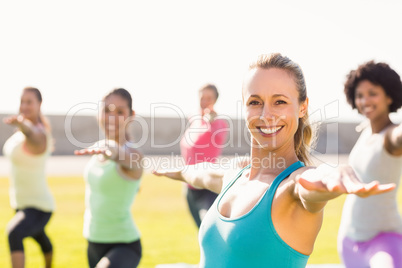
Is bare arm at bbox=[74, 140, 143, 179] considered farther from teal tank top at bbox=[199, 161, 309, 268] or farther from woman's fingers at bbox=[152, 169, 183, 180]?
teal tank top at bbox=[199, 161, 309, 268]

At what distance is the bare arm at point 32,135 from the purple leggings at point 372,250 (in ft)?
12.7

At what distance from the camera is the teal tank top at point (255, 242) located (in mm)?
1943

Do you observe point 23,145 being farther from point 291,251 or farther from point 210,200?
→ point 291,251

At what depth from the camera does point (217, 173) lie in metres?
2.76

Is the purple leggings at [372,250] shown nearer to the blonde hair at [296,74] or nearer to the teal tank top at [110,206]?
the blonde hair at [296,74]

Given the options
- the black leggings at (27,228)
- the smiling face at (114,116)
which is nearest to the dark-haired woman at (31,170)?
the black leggings at (27,228)

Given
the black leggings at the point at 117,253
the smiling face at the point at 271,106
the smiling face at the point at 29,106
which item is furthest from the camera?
the smiling face at the point at 29,106

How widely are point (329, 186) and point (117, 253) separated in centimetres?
282

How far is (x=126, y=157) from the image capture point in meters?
4.05

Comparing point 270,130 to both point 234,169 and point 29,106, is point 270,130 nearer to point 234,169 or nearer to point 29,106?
point 234,169

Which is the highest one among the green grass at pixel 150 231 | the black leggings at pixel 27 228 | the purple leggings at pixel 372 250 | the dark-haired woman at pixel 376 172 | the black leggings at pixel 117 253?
the dark-haired woman at pixel 376 172

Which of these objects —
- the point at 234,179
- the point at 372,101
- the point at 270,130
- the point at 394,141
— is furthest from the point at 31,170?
the point at 270,130

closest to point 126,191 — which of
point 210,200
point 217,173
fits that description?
point 217,173

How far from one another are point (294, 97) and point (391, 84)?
2.28m
